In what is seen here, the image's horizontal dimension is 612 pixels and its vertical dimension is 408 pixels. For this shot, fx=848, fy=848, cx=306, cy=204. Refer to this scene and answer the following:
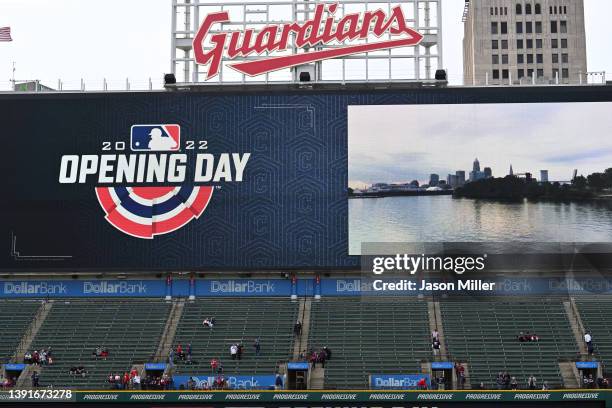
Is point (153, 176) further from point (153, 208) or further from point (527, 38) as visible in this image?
point (527, 38)

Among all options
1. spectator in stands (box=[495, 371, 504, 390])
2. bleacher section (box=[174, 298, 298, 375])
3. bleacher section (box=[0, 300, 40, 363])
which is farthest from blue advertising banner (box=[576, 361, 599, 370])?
bleacher section (box=[0, 300, 40, 363])

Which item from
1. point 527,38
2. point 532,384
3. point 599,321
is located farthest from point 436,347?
point 527,38

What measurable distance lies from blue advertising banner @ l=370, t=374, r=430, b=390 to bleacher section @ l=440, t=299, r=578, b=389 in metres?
2.21

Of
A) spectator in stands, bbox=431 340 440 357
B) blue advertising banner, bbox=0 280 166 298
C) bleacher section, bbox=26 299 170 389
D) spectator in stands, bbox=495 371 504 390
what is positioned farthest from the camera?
blue advertising banner, bbox=0 280 166 298

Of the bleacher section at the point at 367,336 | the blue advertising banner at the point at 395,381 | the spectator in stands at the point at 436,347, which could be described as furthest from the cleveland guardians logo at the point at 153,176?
the spectator in stands at the point at 436,347

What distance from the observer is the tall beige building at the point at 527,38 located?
8531 centimetres

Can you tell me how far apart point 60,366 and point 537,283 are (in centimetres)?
2101

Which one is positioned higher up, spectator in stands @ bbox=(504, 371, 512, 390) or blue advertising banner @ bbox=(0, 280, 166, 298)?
blue advertising banner @ bbox=(0, 280, 166, 298)

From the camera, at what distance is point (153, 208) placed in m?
37.7

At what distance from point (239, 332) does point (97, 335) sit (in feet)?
20.2

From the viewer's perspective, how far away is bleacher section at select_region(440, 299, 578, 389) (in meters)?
33.9

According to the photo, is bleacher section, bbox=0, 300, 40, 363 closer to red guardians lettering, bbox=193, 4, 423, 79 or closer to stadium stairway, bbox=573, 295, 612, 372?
red guardians lettering, bbox=193, 4, 423, 79

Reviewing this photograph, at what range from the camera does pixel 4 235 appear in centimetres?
3784

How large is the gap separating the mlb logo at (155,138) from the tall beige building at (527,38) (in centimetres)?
5349
